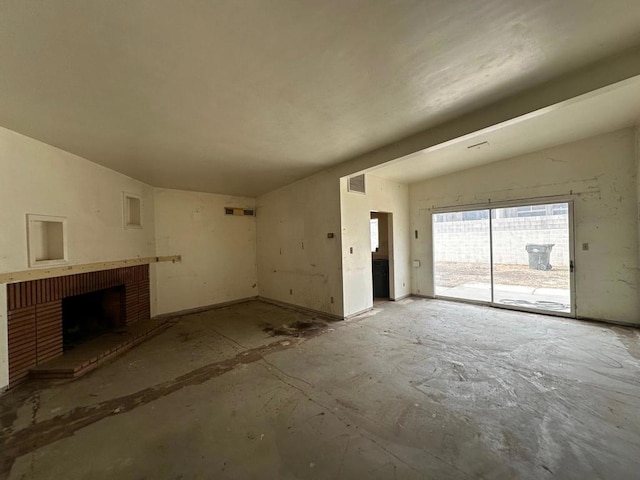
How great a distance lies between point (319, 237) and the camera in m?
5.07

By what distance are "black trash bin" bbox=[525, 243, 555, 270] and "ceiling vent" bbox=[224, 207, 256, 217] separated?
639 centimetres

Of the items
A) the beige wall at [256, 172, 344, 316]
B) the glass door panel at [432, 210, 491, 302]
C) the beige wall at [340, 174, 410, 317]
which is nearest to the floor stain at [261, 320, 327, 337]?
the beige wall at [256, 172, 344, 316]

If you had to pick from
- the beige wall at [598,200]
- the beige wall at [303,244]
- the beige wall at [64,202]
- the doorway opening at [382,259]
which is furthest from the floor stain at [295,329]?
the beige wall at [598,200]

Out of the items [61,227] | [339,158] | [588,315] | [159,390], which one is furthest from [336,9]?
[588,315]

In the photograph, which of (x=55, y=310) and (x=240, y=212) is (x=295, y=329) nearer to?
(x=55, y=310)

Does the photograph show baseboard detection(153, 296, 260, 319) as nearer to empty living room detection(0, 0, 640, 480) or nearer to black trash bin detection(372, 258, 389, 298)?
empty living room detection(0, 0, 640, 480)

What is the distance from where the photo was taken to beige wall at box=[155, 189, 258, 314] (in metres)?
5.37

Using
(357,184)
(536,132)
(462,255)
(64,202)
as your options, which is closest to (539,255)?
(462,255)

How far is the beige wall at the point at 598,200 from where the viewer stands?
3850 millimetres

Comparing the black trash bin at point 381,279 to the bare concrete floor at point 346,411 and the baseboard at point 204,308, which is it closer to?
the bare concrete floor at point 346,411

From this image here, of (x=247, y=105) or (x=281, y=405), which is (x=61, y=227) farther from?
(x=281, y=405)

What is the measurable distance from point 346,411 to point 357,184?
3.94 m

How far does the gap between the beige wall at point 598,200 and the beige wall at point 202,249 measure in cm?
622

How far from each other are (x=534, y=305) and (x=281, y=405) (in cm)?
524
